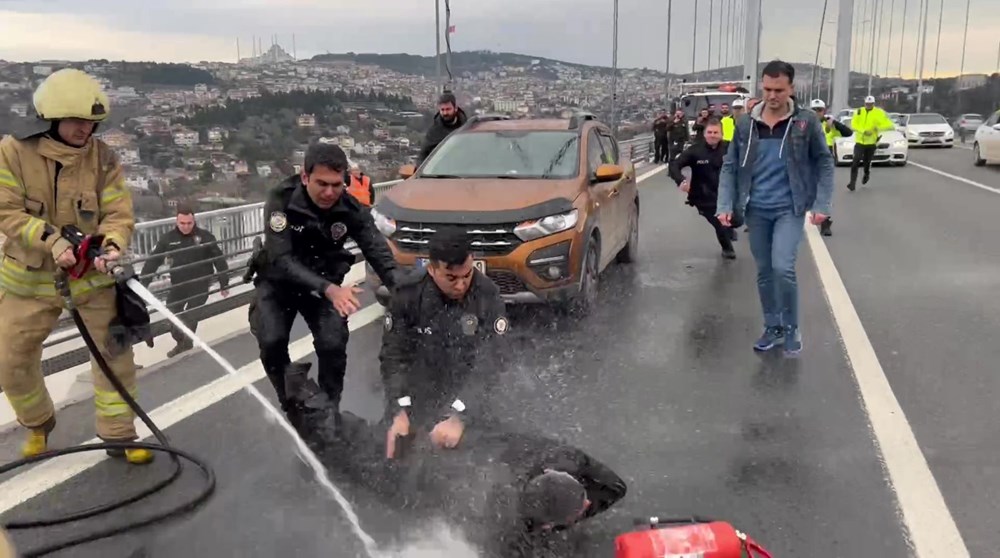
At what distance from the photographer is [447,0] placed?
15359mm

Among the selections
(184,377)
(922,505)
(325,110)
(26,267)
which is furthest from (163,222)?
(922,505)

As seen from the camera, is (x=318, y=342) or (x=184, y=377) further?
(x=184, y=377)

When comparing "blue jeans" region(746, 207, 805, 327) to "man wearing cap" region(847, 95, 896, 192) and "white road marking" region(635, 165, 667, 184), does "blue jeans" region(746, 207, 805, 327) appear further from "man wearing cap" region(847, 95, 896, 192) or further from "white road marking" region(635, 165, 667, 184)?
"white road marking" region(635, 165, 667, 184)

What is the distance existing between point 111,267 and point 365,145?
22.9 ft

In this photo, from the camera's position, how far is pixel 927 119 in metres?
40.4

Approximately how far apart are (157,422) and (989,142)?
2679 cm

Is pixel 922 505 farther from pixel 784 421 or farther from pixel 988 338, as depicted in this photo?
pixel 988 338

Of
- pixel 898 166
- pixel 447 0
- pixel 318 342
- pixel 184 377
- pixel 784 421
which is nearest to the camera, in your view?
pixel 318 342

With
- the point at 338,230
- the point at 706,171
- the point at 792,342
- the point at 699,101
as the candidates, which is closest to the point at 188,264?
the point at 338,230

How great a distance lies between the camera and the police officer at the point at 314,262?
446cm

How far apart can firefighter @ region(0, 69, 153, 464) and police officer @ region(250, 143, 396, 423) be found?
74 centimetres

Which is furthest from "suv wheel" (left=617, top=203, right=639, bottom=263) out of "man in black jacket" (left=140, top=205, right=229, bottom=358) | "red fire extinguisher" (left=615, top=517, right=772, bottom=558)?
"red fire extinguisher" (left=615, top=517, right=772, bottom=558)

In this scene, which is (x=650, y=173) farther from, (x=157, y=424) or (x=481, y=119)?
(x=157, y=424)

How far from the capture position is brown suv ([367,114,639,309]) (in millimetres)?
7258
